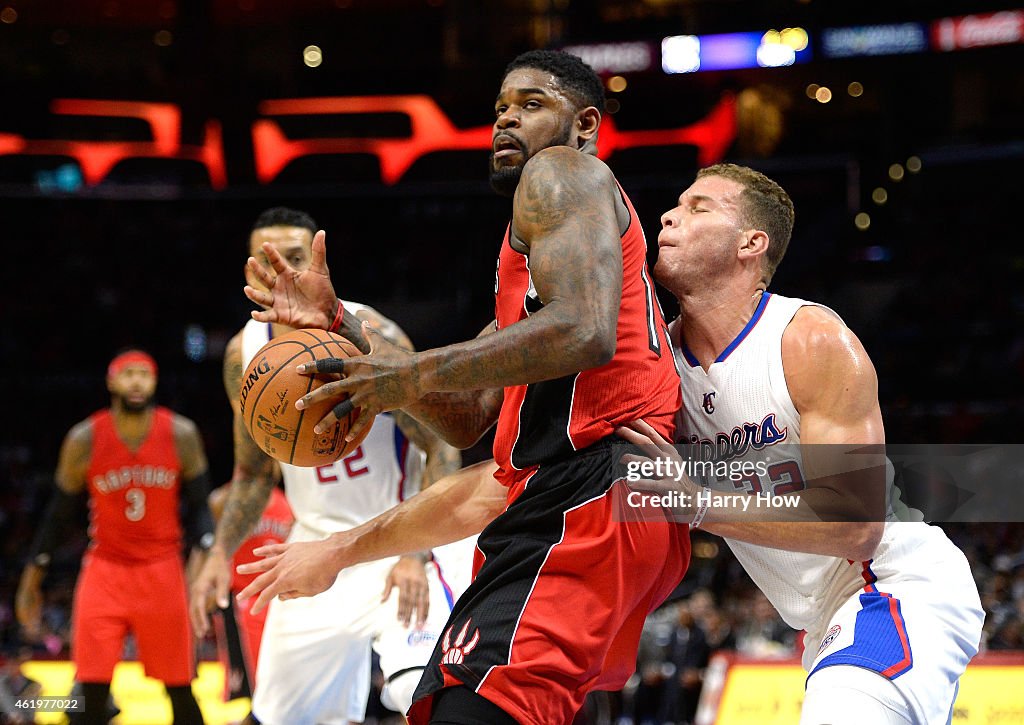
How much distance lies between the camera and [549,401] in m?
2.53

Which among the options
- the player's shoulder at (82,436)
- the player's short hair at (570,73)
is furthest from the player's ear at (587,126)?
the player's shoulder at (82,436)

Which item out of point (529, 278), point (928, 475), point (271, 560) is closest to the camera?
Answer: point (529, 278)

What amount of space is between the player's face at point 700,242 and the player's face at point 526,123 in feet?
1.39

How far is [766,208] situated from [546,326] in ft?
3.45

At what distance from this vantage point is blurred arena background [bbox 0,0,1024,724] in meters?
14.8

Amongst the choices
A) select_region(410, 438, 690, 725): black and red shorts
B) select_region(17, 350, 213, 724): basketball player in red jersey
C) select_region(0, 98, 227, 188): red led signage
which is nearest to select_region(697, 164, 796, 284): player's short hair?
select_region(410, 438, 690, 725): black and red shorts

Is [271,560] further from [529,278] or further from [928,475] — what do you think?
[928,475]

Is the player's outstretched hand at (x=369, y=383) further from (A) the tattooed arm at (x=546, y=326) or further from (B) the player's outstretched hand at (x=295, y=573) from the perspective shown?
(B) the player's outstretched hand at (x=295, y=573)

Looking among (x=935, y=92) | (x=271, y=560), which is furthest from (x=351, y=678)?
(x=935, y=92)

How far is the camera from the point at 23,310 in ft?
53.6

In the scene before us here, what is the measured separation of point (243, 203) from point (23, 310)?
11.4 ft

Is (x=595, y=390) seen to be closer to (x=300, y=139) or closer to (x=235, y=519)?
(x=235, y=519)

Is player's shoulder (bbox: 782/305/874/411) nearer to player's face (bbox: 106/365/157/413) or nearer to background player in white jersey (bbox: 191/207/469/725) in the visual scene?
background player in white jersey (bbox: 191/207/469/725)

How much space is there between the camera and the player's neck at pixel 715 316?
117 inches
